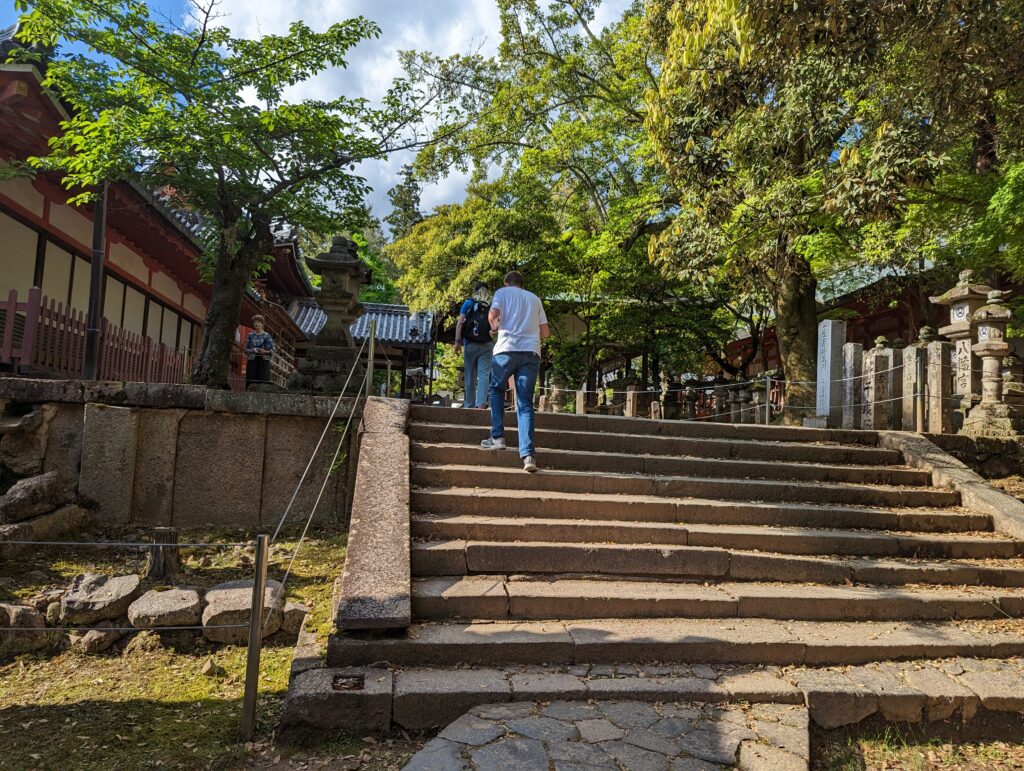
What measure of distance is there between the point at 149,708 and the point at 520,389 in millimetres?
3533

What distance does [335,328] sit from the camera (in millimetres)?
8328

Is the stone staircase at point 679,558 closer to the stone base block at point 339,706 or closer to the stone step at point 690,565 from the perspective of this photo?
the stone step at point 690,565

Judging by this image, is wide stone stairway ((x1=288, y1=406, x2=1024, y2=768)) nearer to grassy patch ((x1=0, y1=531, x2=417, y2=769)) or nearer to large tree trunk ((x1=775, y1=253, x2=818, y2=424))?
grassy patch ((x1=0, y1=531, x2=417, y2=769))

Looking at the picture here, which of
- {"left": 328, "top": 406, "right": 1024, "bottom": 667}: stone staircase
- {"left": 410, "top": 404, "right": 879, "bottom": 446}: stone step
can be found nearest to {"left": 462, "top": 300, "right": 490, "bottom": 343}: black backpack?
{"left": 410, "top": 404, "right": 879, "bottom": 446}: stone step

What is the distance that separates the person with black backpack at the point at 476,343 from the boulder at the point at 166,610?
3864 mm

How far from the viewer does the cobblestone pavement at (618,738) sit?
2.89 meters

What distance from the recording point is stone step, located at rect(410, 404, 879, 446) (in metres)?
6.69

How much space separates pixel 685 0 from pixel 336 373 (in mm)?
5428

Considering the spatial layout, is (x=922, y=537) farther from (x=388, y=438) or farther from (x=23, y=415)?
(x=23, y=415)

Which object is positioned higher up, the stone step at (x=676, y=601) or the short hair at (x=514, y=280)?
the short hair at (x=514, y=280)

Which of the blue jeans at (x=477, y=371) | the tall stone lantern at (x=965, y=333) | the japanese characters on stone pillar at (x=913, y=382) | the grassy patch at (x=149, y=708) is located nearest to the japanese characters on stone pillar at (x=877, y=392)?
the japanese characters on stone pillar at (x=913, y=382)

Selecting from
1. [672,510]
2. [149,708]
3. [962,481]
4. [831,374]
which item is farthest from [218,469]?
[831,374]

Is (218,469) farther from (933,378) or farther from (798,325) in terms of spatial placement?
(798,325)

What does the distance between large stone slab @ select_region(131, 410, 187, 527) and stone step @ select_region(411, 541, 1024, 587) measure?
3527 millimetres
